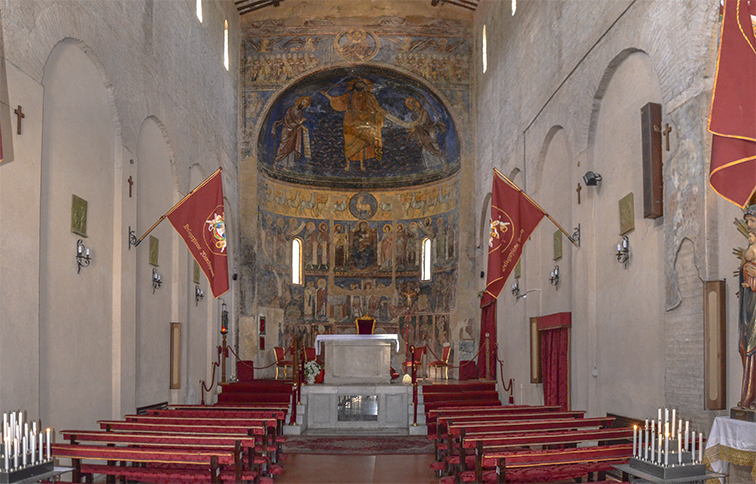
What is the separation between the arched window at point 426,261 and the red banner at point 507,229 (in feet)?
48.9

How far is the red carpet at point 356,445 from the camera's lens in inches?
547

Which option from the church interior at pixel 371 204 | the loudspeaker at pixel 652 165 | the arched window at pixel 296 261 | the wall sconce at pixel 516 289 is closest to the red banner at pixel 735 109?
the church interior at pixel 371 204

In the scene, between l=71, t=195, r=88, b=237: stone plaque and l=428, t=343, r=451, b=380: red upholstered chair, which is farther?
l=428, t=343, r=451, b=380: red upholstered chair

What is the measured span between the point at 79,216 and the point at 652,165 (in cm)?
897

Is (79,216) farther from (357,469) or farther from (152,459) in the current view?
(357,469)

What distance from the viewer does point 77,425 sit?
11.5m

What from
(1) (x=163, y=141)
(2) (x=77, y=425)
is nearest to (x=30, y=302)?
(2) (x=77, y=425)

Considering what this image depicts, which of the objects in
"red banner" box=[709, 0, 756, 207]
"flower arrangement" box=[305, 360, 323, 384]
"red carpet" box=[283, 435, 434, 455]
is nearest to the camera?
"red banner" box=[709, 0, 756, 207]

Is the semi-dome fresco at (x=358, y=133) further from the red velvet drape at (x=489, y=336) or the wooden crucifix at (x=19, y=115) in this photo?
the wooden crucifix at (x=19, y=115)

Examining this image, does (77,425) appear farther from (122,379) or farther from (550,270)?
(550,270)

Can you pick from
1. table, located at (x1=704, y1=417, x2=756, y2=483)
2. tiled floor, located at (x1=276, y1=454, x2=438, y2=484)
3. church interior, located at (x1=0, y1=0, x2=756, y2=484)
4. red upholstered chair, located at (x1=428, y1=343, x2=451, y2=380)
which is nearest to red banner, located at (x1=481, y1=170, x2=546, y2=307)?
church interior, located at (x1=0, y1=0, x2=756, y2=484)

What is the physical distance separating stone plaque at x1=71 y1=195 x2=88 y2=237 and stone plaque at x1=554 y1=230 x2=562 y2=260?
31.0 ft

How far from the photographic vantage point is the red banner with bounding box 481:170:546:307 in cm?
→ 1315

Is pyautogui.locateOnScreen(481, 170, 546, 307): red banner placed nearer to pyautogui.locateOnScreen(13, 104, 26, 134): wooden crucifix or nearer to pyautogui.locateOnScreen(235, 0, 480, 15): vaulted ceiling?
pyautogui.locateOnScreen(13, 104, 26, 134): wooden crucifix
